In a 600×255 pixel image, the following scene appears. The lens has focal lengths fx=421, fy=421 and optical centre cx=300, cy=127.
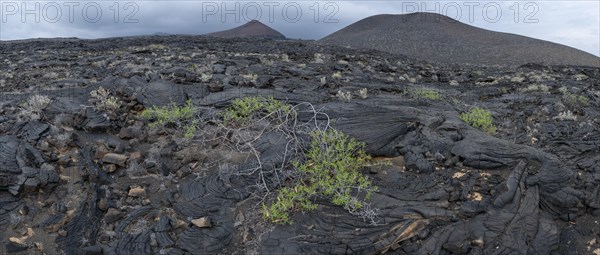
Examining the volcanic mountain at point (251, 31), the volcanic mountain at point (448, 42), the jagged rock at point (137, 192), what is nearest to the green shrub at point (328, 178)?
the jagged rock at point (137, 192)

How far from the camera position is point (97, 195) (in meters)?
5.66

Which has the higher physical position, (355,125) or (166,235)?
(355,125)

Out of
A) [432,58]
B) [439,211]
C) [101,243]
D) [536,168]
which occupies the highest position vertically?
[432,58]

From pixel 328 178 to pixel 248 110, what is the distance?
2320mm

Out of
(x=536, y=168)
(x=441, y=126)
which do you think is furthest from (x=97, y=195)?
(x=536, y=168)

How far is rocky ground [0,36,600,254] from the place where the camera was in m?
5.07

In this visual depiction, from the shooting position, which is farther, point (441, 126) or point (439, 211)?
point (441, 126)

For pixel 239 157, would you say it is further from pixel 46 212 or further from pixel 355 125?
pixel 46 212

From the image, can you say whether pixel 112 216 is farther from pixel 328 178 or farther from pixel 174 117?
pixel 328 178

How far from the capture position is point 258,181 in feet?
19.3

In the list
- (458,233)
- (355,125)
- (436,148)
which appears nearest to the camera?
(458,233)

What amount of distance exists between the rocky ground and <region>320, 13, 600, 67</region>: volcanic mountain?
2725 cm

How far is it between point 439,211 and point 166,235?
342cm

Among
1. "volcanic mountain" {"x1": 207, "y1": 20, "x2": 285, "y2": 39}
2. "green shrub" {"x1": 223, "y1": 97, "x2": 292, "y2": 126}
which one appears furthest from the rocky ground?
"volcanic mountain" {"x1": 207, "y1": 20, "x2": 285, "y2": 39}
